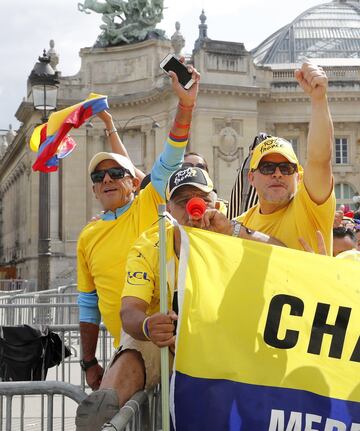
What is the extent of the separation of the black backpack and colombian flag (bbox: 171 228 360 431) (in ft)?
12.6

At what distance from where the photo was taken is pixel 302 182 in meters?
4.23

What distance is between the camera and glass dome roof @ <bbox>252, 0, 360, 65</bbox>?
5591cm

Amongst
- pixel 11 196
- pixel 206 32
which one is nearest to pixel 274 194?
pixel 206 32

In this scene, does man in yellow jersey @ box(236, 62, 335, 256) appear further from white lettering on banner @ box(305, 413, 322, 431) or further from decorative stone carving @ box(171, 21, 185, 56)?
decorative stone carving @ box(171, 21, 185, 56)

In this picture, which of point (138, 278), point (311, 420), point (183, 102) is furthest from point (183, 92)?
point (311, 420)

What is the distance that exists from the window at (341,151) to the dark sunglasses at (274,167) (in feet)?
141

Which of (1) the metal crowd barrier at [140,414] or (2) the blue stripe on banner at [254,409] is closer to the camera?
(1) the metal crowd barrier at [140,414]

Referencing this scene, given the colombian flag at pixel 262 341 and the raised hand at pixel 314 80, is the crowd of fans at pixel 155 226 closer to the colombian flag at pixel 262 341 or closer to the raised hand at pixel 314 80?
the raised hand at pixel 314 80

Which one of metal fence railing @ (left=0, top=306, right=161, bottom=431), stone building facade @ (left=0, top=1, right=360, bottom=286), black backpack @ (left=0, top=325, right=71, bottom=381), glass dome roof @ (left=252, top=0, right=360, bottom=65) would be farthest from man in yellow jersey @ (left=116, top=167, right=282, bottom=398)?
glass dome roof @ (left=252, top=0, right=360, bottom=65)

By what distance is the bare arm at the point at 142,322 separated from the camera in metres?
3.63

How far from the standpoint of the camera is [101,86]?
152 ft

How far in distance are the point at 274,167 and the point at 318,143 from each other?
38 centimetres

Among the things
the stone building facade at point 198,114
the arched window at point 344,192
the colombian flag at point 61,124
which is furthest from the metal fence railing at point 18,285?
the arched window at point 344,192

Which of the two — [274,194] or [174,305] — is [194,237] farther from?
[274,194]
